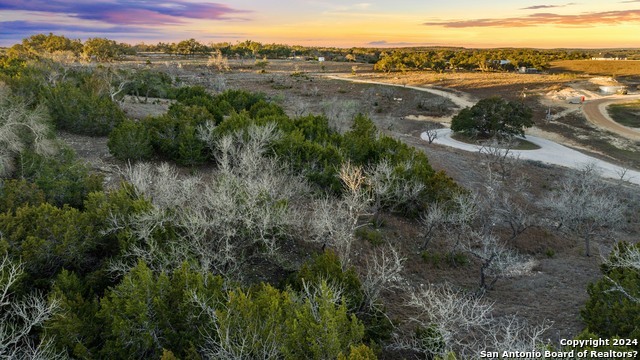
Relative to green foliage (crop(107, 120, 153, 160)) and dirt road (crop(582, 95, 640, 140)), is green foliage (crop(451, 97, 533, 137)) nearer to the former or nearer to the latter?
dirt road (crop(582, 95, 640, 140))

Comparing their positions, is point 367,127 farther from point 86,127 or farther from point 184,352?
point 184,352

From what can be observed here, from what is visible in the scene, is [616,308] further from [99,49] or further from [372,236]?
[99,49]

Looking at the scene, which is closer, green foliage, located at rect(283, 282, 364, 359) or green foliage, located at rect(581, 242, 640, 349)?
green foliage, located at rect(283, 282, 364, 359)

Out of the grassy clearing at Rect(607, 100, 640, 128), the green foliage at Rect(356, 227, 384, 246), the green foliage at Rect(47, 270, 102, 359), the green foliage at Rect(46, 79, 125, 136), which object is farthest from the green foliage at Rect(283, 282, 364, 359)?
the grassy clearing at Rect(607, 100, 640, 128)

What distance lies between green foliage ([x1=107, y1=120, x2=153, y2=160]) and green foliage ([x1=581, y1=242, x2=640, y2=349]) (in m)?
22.6

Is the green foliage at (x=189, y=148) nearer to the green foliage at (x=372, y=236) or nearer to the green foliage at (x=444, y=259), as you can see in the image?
the green foliage at (x=372, y=236)

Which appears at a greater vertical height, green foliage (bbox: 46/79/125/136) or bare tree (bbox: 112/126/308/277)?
green foliage (bbox: 46/79/125/136)

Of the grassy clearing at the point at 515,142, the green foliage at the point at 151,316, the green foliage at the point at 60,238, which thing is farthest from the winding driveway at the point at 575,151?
the green foliage at the point at 60,238

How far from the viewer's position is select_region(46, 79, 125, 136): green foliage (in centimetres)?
2778

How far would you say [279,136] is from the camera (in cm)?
2520

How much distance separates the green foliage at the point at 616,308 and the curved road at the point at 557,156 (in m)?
23.7

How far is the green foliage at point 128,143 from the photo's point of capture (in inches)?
931

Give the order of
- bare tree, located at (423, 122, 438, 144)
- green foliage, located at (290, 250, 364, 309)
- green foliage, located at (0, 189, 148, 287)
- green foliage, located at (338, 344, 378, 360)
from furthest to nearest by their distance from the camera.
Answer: bare tree, located at (423, 122, 438, 144) < green foliage, located at (290, 250, 364, 309) < green foliage, located at (0, 189, 148, 287) < green foliage, located at (338, 344, 378, 360)

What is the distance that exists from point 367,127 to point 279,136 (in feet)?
26.6
